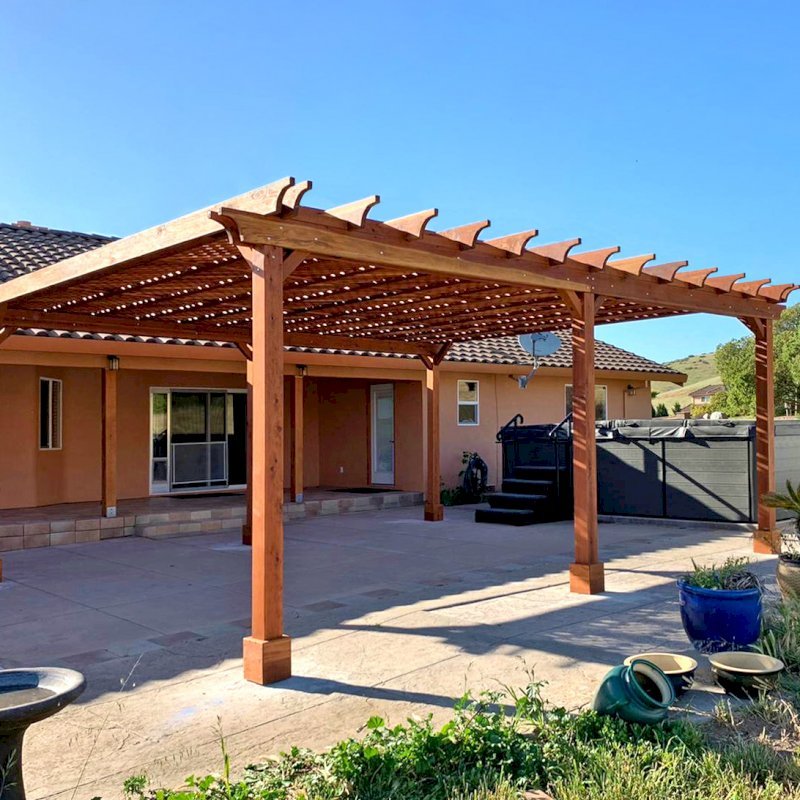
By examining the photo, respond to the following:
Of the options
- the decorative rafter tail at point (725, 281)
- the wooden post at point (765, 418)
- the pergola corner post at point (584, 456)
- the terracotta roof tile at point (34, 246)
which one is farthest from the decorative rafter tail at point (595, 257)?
the terracotta roof tile at point (34, 246)

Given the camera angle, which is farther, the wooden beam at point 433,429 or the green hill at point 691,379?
the green hill at point 691,379

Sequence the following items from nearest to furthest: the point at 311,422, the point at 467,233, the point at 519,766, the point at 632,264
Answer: the point at 519,766 → the point at 467,233 → the point at 632,264 → the point at 311,422

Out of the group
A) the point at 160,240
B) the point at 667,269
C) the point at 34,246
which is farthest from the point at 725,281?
the point at 34,246

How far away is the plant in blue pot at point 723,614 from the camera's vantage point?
509cm

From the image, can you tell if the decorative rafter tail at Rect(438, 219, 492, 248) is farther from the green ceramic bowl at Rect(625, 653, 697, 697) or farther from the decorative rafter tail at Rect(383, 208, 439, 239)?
the green ceramic bowl at Rect(625, 653, 697, 697)

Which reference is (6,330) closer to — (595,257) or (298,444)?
(595,257)

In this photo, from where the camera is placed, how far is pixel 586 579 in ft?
23.8

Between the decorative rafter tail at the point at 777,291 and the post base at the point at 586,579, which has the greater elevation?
the decorative rafter tail at the point at 777,291

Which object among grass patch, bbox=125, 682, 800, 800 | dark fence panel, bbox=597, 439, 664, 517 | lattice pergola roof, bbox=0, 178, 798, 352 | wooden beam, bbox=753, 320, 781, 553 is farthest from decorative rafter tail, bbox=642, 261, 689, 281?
dark fence panel, bbox=597, 439, 664, 517

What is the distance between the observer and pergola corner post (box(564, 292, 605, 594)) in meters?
7.31

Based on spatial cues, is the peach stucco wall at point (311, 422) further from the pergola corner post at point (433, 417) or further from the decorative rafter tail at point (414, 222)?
the decorative rafter tail at point (414, 222)

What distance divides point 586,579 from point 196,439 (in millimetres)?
9471

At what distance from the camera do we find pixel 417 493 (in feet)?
51.3

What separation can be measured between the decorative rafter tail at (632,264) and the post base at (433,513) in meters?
6.24
